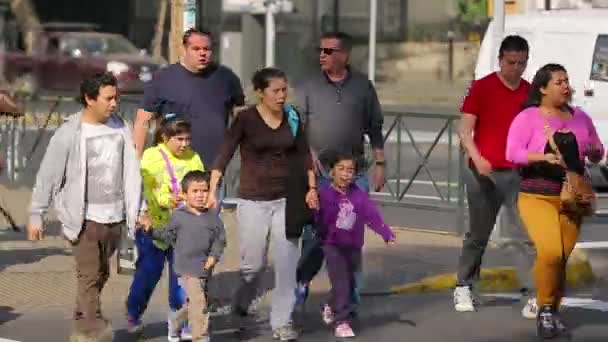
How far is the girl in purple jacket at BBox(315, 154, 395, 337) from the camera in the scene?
951 cm

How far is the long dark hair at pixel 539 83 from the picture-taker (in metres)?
9.61

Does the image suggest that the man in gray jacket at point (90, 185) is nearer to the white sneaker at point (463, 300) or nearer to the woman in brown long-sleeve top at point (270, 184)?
the woman in brown long-sleeve top at point (270, 184)

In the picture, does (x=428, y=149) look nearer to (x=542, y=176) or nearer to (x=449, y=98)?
(x=542, y=176)

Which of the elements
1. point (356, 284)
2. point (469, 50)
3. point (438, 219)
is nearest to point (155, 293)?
point (356, 284)

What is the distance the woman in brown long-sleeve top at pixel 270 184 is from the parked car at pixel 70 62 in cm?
2614

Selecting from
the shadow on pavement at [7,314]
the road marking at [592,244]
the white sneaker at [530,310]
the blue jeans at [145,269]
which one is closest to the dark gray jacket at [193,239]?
the blue jeans at [145,269]

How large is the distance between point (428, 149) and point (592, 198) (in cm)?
648

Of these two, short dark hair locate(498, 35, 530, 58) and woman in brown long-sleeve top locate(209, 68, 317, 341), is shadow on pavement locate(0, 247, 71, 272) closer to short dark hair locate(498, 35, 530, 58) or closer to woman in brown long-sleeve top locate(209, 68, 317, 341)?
woman in brown long-sleeve top locate(209, 68, 317, 341)

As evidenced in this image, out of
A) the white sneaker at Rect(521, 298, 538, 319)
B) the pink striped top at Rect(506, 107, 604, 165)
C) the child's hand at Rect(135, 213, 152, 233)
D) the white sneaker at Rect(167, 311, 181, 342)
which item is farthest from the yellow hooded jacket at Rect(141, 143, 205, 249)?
the white sneaker at Rect(521, 298, 538, 319)

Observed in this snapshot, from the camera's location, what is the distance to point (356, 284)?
9.84m

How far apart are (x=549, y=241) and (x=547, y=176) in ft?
1.34

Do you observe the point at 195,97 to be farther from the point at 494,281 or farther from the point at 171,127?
the point at 494,281

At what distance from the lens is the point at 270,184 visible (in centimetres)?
927

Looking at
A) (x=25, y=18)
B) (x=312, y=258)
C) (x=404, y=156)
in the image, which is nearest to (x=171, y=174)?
(x=312, y=258)
